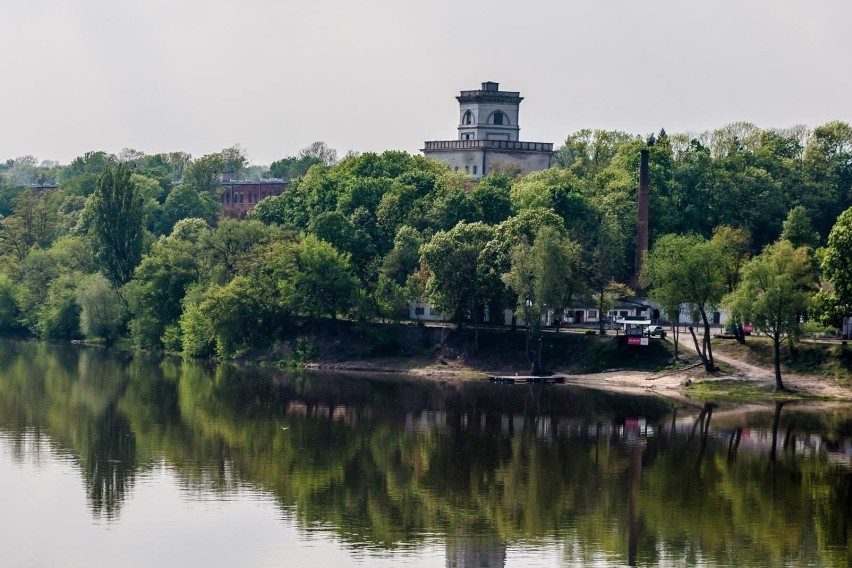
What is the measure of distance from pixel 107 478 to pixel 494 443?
18.3 m

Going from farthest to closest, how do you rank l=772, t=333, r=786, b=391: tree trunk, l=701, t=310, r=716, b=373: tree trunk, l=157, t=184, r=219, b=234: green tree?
l=157, t=184, r=219, b=234: green tree
l=701, t=310, r=716, b=373: tree trunk
l=772, t=333, r=786, b=391: tree trunk

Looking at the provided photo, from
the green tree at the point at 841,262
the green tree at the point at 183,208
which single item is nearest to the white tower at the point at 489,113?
the green tree at the point at 183,208

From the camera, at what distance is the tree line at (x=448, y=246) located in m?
93.6

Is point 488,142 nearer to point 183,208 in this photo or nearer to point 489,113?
point 489,113

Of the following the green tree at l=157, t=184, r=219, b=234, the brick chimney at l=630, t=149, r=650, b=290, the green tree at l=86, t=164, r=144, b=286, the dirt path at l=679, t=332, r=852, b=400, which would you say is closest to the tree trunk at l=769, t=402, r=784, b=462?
the dirt path at l=679, t=332, r=852, b=400

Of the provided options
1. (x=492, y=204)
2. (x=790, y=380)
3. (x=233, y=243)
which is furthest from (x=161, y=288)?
(x=790, y=380)

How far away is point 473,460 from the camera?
6303cm

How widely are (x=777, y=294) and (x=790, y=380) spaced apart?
5.88m

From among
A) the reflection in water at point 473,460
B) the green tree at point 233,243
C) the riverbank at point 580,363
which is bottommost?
the reflection in water at point 473,460

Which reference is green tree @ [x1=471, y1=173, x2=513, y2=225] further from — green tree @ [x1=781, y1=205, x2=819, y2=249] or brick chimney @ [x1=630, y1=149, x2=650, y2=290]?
green tree @ [x1=781, y1=205, x2=819, y2=249]

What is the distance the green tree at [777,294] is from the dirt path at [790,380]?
0.96m

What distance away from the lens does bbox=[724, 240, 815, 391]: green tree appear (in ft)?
270

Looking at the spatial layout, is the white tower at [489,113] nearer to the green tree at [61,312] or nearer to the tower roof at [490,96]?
the tower roof at [490,96]

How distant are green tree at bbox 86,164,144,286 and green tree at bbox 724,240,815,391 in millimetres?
53925
